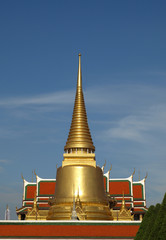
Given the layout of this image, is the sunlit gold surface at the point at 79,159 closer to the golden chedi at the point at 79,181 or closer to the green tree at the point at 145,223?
the golden chedi at the point at 79,181

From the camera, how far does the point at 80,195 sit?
131 ft

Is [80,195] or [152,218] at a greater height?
[80,195]

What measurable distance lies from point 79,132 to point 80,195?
24.4 ft

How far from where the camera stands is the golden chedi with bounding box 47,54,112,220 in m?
38.7

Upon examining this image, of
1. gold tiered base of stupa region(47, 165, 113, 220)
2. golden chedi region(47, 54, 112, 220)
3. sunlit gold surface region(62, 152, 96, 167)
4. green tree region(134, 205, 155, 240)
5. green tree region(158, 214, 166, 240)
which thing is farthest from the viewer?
sunlit gold surface region(62, 152, 96, 167)

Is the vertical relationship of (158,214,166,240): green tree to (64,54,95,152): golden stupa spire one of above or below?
below

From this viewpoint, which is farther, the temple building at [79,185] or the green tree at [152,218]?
the temple building at [79,185]

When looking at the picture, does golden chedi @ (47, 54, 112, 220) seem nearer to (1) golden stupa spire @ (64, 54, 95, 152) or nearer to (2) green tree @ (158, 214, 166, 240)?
(1) golden stupa spire @ (64, 54, 95, 152)

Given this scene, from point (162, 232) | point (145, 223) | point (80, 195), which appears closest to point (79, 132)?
point (80, 195)

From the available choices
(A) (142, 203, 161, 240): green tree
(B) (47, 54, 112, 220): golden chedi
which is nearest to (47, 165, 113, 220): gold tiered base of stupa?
(B) (47, 54, 112, 220): golden chedi

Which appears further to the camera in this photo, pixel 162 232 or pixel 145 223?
pixel 145 223

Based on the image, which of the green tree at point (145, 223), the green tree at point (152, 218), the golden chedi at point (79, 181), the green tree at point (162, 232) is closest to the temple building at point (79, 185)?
the golden chedi at point (79, 181)

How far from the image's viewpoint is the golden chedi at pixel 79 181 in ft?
127

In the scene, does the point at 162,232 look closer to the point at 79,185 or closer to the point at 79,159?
the point at 79,185
